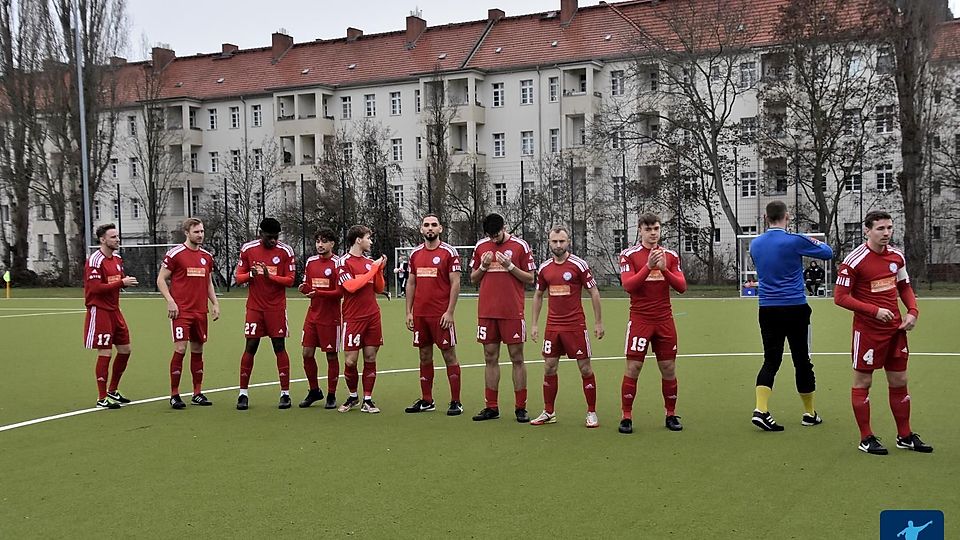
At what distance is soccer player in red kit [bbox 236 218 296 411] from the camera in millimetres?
10148

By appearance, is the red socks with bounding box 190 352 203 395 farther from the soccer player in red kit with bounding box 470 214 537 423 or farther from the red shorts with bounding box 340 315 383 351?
the soccer player in red kit with bounding box 470 214 537 423

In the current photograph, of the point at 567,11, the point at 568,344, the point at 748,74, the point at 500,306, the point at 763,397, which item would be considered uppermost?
the point at 567,11

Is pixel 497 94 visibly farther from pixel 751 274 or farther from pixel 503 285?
pixel 503 285

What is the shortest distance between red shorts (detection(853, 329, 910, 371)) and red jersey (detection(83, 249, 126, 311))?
7.85 metres

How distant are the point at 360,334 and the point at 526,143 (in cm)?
4880

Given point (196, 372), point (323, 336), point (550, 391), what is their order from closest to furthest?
point (550, 391)
point (323, 336)
point (196, 372)

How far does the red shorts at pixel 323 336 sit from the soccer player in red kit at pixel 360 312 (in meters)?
0.30

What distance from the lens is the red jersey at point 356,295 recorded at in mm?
9758

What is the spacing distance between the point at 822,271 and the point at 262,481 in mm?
27038

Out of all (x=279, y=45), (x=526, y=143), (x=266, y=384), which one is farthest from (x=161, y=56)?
(x=266, y=384)

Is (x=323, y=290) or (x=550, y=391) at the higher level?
(x=323, y=290)

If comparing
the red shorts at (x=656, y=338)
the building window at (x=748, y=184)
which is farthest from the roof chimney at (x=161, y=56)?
the red shorts at (x=656, y=338)

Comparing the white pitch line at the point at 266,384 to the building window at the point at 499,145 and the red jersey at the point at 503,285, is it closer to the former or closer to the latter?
the red jersey at the point at 503,285
